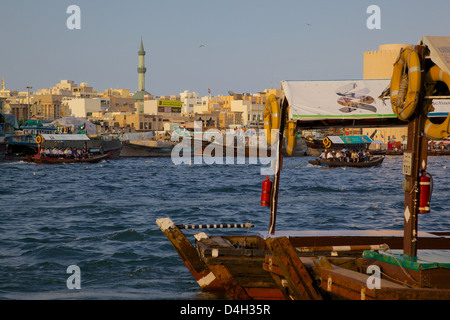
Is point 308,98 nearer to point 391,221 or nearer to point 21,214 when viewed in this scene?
point 391,221

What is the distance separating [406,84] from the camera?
26.9ft

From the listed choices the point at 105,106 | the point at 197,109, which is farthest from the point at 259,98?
the point at 105,106

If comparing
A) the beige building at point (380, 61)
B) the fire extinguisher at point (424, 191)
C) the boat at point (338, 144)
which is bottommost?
the boat at point (338, 144)

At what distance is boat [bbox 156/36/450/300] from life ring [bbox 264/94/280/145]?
24cm

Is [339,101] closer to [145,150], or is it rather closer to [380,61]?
[145,150]

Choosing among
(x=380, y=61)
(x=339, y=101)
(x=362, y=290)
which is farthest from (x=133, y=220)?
(x=380, y=61)

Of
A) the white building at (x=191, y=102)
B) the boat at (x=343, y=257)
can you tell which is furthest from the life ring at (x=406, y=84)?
the white building at (x=191, y=102)

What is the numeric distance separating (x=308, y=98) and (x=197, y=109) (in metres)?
168

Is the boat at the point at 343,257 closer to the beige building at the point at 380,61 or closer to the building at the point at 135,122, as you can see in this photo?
the beige building at the point at 380,61

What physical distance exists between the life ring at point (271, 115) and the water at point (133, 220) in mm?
3378

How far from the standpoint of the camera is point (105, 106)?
170 metres

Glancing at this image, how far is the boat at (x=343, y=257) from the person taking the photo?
7195mm

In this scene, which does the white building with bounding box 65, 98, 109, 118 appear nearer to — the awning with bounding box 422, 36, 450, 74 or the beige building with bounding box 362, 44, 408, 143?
the beige building with bounding box 362, 44, 408, 143
